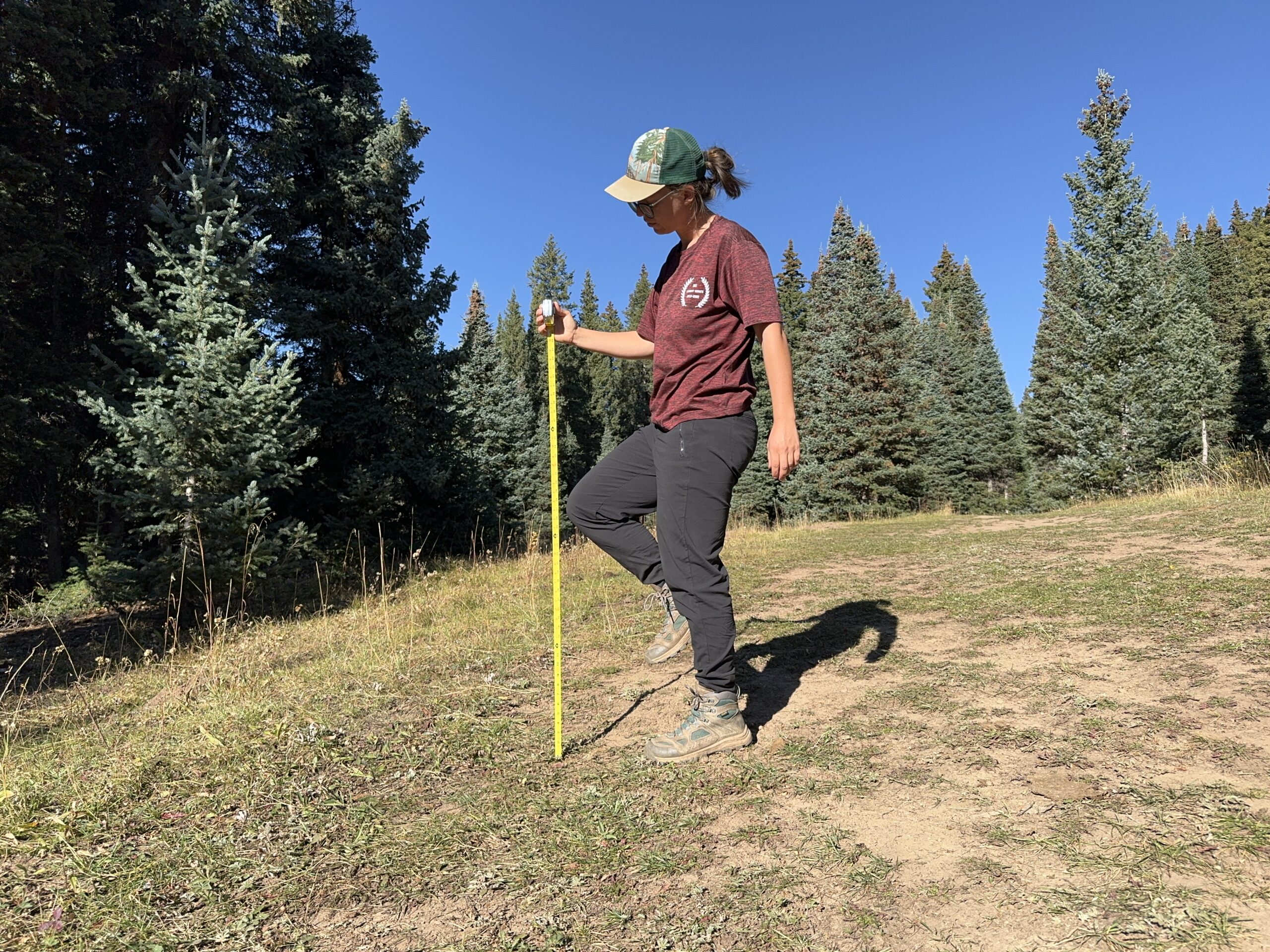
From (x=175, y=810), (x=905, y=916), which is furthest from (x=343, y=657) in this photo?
(x=905, y=916)

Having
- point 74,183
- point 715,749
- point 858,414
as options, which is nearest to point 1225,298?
point 858,414

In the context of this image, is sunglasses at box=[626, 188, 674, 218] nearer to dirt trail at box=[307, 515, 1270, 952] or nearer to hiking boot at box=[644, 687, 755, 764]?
hiking boot at box=[644, 687, 755, 764]

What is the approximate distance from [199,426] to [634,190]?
6149 millimetres

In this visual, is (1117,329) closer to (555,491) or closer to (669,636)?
(669,636)

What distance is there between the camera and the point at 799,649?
4.00 m

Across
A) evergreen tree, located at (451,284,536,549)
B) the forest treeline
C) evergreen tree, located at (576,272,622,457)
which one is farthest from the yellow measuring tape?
evergreen tree, located at (576,272,622,457)

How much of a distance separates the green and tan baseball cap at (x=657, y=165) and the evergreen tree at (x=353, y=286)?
345 inches

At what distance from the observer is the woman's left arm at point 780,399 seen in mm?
2570

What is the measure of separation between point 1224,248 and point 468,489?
58105 mm

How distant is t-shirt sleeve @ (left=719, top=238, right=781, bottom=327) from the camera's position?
8.53ft

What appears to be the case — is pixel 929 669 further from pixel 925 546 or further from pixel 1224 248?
pixel 1224 248

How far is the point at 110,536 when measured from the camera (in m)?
10.1

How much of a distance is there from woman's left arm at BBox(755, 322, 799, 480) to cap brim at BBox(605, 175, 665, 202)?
72 centimetres

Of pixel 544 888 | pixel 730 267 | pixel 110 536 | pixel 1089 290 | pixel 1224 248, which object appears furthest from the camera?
pixel 1224 248
